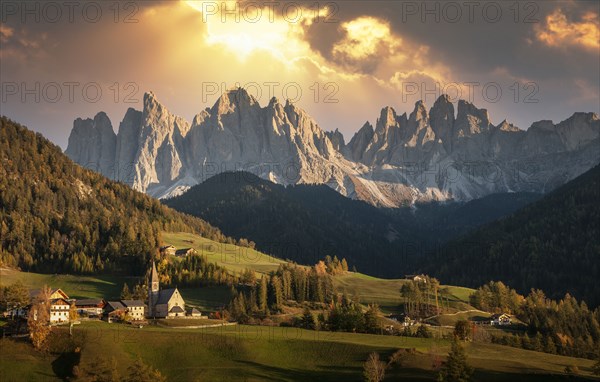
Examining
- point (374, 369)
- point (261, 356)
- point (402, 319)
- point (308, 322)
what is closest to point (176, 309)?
point (308, 322)

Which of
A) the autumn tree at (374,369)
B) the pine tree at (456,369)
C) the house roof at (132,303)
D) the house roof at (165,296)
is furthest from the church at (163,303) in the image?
the pine tree at (456,369)

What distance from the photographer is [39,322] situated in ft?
368

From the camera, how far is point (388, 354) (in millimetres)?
108062

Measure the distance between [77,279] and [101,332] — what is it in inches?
2798

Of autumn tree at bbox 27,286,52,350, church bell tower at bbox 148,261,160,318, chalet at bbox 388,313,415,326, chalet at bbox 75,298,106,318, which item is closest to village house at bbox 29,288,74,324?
autumn tree at bbox 27,286,52,350

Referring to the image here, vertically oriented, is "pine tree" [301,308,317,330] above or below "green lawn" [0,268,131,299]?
below

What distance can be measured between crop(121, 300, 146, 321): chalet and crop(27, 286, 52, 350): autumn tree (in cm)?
1925

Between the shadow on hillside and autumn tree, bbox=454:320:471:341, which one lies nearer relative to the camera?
the shadow on hillside

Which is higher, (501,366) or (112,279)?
(112,279)

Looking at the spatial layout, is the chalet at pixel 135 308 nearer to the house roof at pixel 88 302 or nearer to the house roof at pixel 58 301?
the house roof at pixel 88 302

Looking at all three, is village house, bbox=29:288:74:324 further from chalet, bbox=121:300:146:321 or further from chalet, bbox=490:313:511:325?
chalet, bbox=490:313:511:325

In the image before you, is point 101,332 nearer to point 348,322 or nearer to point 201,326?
point 201,326

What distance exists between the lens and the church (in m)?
148

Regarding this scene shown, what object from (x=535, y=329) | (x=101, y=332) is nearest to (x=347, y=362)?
(x=101, y=332)
